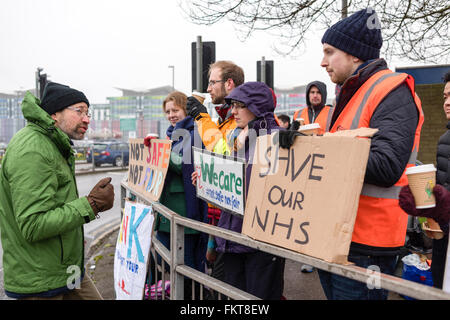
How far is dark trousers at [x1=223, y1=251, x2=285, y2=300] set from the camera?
2504mm

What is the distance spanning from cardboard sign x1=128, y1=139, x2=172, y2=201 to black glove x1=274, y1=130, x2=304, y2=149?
157 cm

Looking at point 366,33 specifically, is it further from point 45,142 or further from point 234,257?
point 45,142

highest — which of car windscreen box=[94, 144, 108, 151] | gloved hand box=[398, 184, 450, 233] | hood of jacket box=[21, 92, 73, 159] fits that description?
hood of jacket box=[21, 92, 73, 159]

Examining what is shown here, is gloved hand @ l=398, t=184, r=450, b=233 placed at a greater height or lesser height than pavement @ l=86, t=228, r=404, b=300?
greater

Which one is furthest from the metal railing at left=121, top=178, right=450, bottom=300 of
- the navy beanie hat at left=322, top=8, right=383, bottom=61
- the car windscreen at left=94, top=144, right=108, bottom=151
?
the car windscreen at left=94, top=144, right=108, bottom=151

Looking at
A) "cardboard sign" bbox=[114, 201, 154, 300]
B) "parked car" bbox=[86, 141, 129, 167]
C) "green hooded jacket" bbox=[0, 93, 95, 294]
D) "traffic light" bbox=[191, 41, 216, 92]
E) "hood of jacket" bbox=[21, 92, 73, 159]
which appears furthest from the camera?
"parked car" bbox=[86, 141, 129, 167]

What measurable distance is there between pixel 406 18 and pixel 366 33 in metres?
4.80

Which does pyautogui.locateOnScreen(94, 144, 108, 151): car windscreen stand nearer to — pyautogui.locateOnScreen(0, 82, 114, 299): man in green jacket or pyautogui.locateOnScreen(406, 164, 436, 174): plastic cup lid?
pyautogui.locateOnScreen(0, 82, 114, 299): man in green jacket

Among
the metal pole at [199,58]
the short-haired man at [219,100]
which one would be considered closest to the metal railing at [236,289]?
the short-haired man at [219,100]

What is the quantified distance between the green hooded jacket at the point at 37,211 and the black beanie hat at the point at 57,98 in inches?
6.9

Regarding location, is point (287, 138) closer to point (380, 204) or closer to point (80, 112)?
point (380, 204)

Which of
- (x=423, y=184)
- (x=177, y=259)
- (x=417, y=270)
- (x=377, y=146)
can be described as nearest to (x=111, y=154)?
(x=417, y=270)

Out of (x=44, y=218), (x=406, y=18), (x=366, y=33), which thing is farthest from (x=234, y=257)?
(x=406, y=18)

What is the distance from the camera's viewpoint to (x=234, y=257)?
8.54 feet
